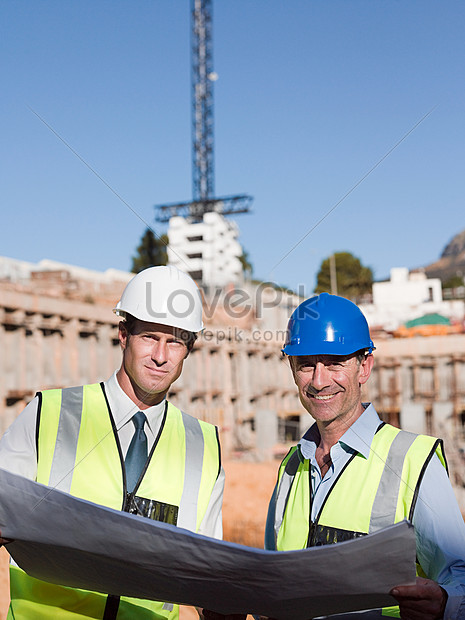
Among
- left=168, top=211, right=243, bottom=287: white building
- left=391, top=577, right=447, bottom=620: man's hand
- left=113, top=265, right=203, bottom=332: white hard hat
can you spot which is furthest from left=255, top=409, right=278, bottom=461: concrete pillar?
left=168, top=211, right=243, bottom=287: white building

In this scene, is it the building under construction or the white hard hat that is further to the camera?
the building under construction

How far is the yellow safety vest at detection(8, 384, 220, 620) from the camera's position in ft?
8.85

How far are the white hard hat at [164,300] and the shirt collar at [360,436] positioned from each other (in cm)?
91

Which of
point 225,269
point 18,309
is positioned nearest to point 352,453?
point 18,309

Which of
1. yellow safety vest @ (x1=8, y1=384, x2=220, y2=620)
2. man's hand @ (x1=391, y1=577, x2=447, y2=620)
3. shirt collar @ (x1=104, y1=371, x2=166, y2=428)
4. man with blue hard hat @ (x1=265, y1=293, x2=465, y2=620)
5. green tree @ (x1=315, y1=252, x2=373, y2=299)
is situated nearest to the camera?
man's hand @ (x1=391, y1=577, x2=447, y2=620)

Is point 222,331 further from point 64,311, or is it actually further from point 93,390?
point 93,390

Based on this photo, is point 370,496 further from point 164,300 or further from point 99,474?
point 164,300

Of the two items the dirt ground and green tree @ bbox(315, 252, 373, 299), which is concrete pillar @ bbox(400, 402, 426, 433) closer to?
the dirt ground

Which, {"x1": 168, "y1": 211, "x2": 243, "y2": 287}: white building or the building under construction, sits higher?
{"x1": 168, "y1": 211, "x2": 243, "y2": 287}: white building

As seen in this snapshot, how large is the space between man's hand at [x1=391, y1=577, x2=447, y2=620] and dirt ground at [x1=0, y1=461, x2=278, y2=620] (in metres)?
10.6

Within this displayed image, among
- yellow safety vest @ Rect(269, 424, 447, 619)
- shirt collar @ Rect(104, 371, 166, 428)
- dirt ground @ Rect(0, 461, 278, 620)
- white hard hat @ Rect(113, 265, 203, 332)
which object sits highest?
white hard hat @ Rect(113, 265, 203, 332)

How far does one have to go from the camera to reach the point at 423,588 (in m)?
2.01

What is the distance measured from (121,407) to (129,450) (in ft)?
0.77

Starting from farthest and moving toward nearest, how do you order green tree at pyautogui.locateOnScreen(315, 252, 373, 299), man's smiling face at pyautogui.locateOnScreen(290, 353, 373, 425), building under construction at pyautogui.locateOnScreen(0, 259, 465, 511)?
1. green tree at pyautogui.locateOnScreen(315, 252, 373, 299)
2. building under construction at pyautogui.locateOnScreen(0, 259, 465, 511)
3. man's smiling face at pyautogui.locateOnScreen(290, 353, 373, 425)
